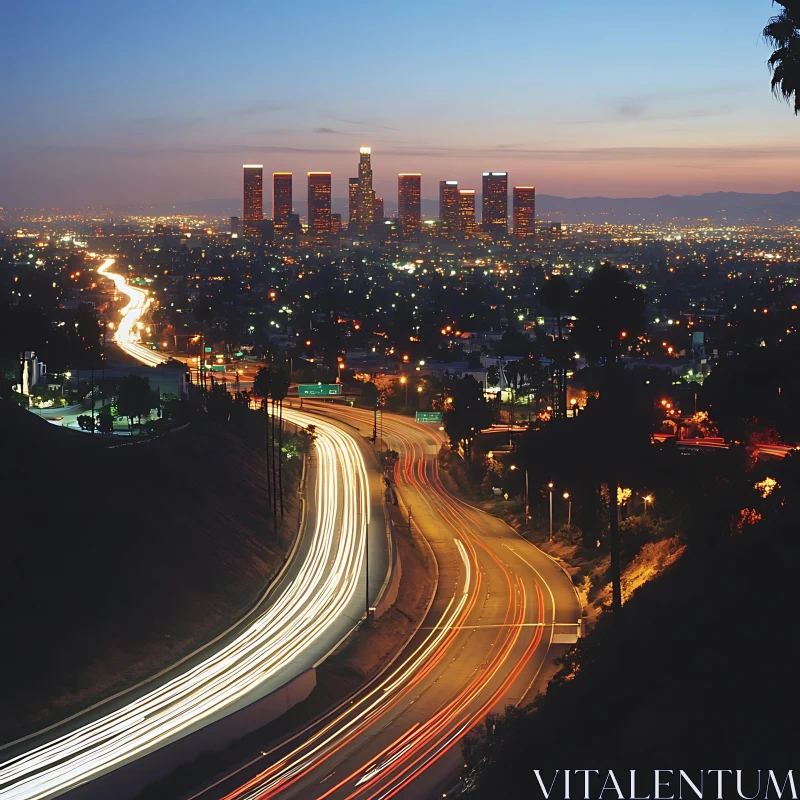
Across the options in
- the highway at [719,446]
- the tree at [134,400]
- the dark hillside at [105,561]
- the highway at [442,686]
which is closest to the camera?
the highway at [442,686]

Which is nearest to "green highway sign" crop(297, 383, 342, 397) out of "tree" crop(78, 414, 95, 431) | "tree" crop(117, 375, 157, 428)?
"tree" crop(117, 375, 157, 428)

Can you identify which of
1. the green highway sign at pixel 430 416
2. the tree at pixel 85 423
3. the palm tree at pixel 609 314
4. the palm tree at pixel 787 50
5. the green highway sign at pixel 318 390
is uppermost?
the palm tree at pixel 787 50

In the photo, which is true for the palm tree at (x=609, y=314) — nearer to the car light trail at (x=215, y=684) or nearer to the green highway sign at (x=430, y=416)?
the car light trail at (x=215, y=684)

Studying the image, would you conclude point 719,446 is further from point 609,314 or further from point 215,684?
point 215,684

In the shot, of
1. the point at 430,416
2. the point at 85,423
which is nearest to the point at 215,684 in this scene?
the point at 85,423

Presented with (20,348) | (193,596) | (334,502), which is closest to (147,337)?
(20,348)

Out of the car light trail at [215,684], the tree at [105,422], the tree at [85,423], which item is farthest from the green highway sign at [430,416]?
the tree at [85,423]
